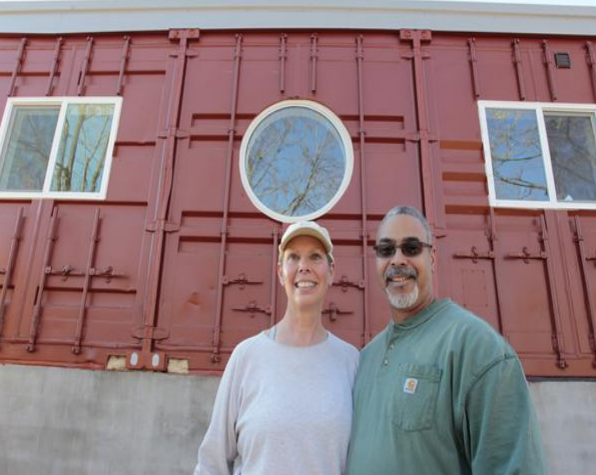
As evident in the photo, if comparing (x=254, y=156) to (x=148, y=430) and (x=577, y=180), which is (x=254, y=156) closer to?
(x=148, y=430)

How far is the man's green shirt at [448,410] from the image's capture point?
3.45 feet

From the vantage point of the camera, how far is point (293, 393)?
4.80ft

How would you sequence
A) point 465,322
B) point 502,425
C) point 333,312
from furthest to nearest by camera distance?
1. point 333,312
2. point 465,322
3. point 502,425

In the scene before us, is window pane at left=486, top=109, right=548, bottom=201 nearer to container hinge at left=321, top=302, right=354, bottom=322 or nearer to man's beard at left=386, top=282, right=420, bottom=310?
container hinge at left=321, top=302, right=354, bottom=322

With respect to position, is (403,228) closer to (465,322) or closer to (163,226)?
(465,322)

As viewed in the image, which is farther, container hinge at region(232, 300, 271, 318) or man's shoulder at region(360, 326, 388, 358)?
container hinge at region(232, 300, 271, 318)

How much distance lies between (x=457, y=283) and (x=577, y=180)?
1631 millimetres

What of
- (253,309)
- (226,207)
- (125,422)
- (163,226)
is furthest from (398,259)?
(125,422)

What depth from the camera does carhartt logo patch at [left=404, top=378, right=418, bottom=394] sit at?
1246 millimetres

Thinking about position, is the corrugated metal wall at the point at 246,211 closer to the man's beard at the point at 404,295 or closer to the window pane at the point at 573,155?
the window pane at the point at 573,155

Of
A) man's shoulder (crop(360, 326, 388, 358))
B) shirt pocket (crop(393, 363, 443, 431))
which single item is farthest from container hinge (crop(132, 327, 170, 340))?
shirt pocket (crop(393, 363, 443, 431))

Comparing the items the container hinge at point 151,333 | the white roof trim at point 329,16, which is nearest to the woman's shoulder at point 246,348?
the container hinge at point 151,333

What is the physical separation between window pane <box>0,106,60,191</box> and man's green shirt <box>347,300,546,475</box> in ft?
12.7

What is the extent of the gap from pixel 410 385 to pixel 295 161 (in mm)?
2773
